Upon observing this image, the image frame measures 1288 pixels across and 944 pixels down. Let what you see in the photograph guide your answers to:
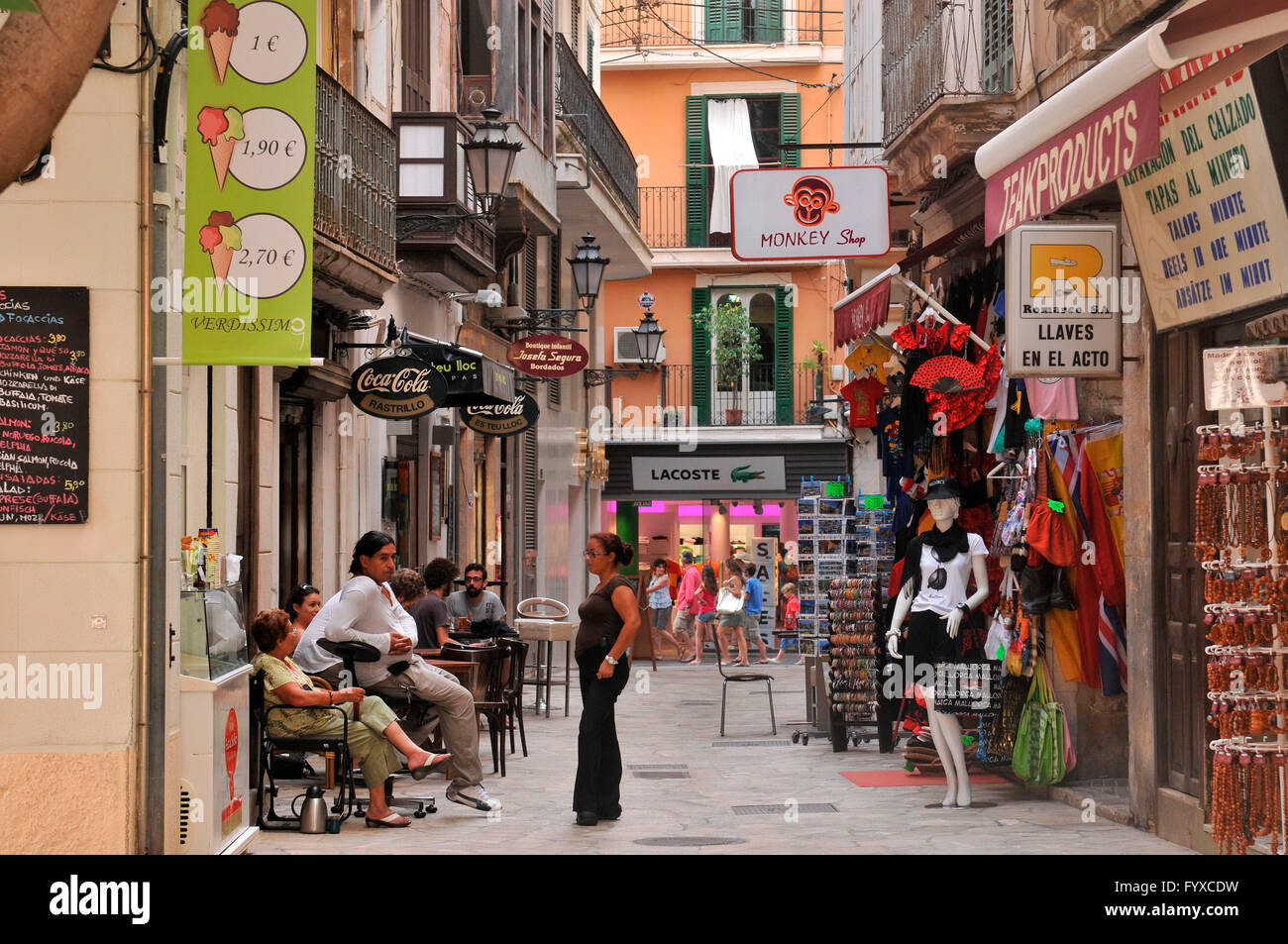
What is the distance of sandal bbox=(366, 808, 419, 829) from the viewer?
10273 mm

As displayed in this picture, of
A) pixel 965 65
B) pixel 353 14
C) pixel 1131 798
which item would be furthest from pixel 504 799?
pixel 353 14

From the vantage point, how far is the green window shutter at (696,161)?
124ft

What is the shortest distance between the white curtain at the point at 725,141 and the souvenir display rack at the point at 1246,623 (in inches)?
1183

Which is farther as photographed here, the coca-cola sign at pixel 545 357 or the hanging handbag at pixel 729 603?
the hanging handbag at pixel 729 603

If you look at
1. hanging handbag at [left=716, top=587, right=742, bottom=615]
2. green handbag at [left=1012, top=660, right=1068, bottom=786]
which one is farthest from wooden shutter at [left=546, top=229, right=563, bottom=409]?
green handbag at [left=1012, top=660, right=1068, bottom=786]

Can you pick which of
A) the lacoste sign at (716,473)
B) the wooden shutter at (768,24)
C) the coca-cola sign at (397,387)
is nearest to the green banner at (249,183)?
the coca-cola sign at (397,387)

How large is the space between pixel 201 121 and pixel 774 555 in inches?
1143

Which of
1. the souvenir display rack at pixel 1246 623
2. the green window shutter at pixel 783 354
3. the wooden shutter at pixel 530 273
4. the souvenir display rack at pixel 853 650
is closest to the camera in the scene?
the souvenir display rack at pixel 1246 623

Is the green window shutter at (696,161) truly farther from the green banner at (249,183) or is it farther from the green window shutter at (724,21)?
the green banner at (249,183)

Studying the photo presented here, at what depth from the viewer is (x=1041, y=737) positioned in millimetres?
11062

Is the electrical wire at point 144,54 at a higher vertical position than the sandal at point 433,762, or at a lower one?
higher

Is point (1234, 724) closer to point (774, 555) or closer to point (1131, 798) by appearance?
point (1131, 798)

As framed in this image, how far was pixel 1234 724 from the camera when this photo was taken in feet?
24.9

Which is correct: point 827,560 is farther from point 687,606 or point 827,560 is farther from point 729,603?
point 687,606
